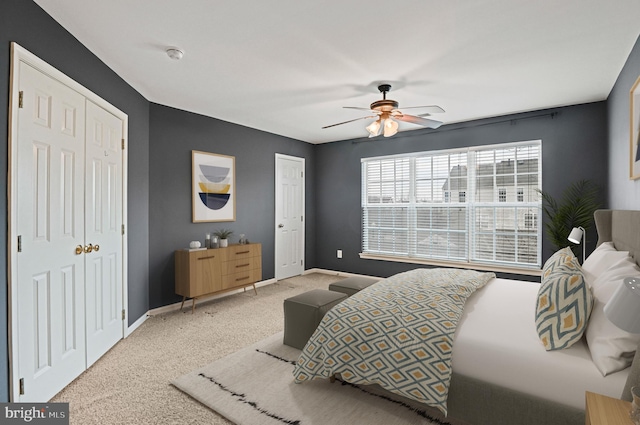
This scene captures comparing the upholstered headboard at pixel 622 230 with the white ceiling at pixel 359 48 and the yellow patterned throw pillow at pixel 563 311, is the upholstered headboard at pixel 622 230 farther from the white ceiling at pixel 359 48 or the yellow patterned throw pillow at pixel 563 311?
the white ceiling at pixel 359 48

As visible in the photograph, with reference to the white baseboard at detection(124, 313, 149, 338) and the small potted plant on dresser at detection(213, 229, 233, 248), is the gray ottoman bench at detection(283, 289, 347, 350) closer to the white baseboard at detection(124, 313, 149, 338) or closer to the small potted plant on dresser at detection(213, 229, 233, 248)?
the white baseboard at detection(124, 313, 149, 338)

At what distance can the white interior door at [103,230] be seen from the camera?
8.66 ft

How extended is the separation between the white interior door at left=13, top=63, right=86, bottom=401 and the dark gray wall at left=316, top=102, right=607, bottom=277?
14.0ft

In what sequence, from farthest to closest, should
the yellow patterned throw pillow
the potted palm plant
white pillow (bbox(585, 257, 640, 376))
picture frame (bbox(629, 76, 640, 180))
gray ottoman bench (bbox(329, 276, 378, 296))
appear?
the potted palm plant, gray ottoman bench (bbox(329, 276, 378, 296)), picture frame (bbox(629, 76, 640, 180)), the yellow patterned throw pillow, white pillow (bbox(585, 257, 640, 376))

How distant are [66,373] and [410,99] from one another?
4.01 meters

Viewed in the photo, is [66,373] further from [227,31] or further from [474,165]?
[474,165]

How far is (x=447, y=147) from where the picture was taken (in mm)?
4992

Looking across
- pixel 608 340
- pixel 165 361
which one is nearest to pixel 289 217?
pixel 165 361

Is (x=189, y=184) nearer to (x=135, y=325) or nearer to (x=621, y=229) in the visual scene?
(x=135, y=325)

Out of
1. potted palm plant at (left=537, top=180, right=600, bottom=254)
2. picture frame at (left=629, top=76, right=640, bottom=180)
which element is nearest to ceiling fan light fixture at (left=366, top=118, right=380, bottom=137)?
picture frame at (left=629, top=76, right=640, bottom=180)

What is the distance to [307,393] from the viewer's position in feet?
7.34

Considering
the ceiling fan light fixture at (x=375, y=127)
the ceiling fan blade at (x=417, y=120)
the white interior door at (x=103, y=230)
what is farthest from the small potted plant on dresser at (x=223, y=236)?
A: the ceiling fan blade at (x=417, y=120)

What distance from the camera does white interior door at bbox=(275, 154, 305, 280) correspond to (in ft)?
18.8

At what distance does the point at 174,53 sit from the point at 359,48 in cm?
146
